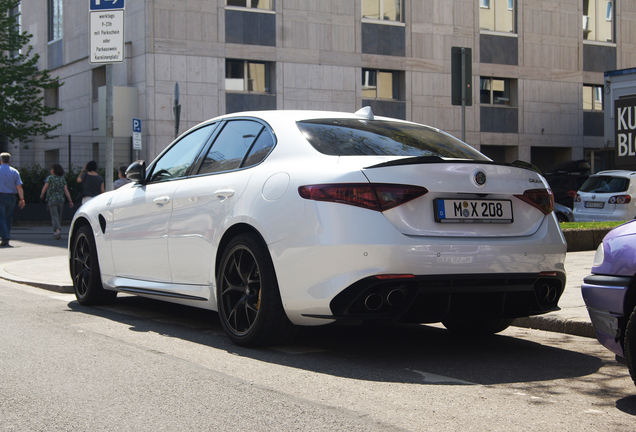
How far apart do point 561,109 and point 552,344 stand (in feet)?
91.7

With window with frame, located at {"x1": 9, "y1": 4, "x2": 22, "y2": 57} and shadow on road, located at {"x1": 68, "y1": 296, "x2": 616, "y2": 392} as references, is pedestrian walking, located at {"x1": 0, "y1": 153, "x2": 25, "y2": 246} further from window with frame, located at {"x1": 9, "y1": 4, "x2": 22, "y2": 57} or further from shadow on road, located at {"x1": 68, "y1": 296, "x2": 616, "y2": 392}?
window with frame, located at {"x1": 9, "y1": 4, "x2": 22, "y2": 57}

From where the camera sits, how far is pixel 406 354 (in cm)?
514

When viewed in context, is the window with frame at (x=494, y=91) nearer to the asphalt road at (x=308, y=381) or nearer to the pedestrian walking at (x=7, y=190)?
the pedestrian walking at (x=7, y=190)

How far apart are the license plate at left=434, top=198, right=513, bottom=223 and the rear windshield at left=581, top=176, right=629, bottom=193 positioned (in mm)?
12565

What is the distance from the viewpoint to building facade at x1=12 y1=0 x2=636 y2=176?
25047mm

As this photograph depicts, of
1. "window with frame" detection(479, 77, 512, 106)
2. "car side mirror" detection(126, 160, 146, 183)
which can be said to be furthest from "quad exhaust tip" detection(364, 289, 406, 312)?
"window with frame" detection(479, 77, 512, 106)

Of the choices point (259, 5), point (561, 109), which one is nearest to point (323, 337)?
point (259, 5)

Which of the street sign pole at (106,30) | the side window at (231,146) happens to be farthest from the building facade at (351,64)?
the side window at (231,146)

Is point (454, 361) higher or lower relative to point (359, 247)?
lower

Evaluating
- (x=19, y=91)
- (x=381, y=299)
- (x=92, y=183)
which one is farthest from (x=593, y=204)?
(x=19, y=91)

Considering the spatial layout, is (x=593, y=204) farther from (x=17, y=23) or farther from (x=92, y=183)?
(x=17, y=23)

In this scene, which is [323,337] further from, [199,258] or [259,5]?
[259,5]

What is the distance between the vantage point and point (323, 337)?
5730 mm

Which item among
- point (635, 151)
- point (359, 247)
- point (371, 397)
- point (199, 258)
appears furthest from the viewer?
point (635, 151)
